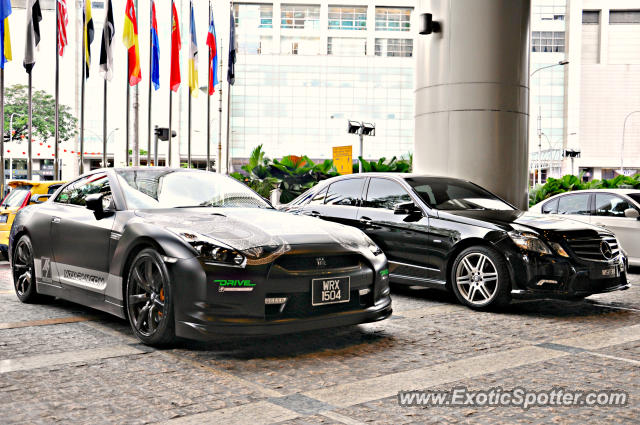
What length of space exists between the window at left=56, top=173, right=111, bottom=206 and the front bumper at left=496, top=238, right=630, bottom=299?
13.2ft

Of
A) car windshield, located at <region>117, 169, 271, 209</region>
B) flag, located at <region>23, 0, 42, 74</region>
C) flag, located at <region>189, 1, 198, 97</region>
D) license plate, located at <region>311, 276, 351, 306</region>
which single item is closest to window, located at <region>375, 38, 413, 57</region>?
flag, located at <region>189, 1, 198, 97</region>

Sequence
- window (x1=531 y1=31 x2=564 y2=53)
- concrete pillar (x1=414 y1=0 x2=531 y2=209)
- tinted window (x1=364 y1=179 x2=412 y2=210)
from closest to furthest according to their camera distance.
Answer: tinted window (x1=364 y1=179 x2=412 y2=210), concrete pillar (x1=414 y1=0 x2=531 y2=209), window (x1=531 y1=31 x2=564 y2=53)

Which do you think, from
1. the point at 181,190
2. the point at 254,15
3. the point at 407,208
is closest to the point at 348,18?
the point at 254,15

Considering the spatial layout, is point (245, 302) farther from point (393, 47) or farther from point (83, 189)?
point (393, 47)

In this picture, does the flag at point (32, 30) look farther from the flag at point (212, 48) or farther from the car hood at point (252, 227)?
the car hood at point (252, 227)

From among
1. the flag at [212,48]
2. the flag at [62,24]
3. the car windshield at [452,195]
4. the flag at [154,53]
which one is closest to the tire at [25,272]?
the car windshield at [452,195]

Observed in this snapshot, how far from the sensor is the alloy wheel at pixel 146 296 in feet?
15.8

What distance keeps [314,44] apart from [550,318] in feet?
267

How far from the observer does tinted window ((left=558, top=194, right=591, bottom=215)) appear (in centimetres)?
1104

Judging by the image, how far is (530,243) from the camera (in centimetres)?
658

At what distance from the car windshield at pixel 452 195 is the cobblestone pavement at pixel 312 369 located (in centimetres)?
157

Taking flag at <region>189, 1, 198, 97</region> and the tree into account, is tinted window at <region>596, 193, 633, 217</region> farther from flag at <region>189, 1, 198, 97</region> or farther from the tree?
the tree

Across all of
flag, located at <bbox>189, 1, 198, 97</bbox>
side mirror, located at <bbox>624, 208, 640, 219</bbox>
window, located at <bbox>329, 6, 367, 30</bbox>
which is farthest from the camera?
window, located at <bbox>329, 6, 367, 30</bbox>

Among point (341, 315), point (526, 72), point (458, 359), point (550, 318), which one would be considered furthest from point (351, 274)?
point (526, 72)
